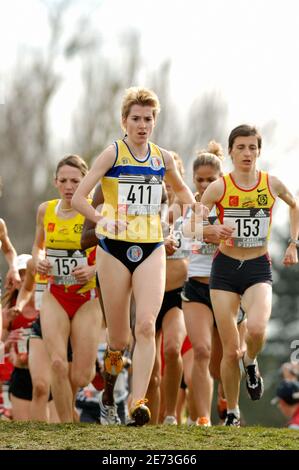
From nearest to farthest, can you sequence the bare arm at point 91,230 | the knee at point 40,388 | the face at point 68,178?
the bare arm at point 91,230
the face at point 68,178
the knee at point 40,388

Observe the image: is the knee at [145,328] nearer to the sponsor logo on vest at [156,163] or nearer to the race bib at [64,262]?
the sponsor logo on vest at [156,163]

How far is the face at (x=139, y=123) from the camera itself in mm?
9172

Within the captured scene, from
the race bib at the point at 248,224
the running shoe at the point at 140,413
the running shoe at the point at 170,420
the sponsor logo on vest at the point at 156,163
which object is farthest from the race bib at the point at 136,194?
the running shoe at the point at 170,420

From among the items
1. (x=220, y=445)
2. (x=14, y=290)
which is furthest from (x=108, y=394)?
(x=14, y=290)

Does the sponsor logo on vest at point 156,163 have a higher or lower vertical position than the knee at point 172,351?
higher

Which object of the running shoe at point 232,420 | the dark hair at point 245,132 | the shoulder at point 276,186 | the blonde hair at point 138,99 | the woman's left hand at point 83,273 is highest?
the blonde hair at point 138,99

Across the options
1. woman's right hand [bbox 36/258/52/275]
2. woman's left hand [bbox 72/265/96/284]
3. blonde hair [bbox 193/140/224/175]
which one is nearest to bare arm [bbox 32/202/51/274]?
woman's right hand [bbox 36/258/52/275]

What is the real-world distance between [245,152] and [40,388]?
3060mm

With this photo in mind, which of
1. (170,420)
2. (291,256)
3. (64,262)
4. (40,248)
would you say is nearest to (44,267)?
(64,262)

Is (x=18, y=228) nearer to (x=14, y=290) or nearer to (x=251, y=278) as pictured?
(x=14, y=290)

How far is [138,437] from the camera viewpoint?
8328 millimetres

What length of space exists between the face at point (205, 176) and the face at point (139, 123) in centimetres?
174

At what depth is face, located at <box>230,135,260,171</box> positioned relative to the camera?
9.95 m
